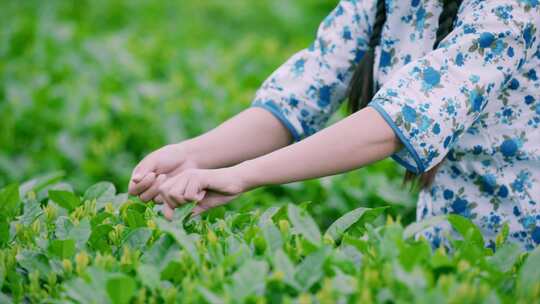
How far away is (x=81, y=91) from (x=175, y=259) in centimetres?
291

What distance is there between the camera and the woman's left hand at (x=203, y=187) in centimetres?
184

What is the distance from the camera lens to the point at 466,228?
→ 179cm

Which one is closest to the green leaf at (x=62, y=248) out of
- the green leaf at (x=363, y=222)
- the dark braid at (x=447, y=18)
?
the green leaf at (x=363, y=222)

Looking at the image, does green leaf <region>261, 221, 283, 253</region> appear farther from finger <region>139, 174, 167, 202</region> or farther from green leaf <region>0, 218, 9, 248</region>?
green leaf <region>0, 218, 9, 248</region>

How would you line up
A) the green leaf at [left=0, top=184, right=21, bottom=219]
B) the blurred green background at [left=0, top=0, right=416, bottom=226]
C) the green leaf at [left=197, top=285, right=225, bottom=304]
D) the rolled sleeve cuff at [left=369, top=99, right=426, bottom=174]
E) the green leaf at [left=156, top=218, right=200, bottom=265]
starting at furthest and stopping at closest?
the blurred green background at [left=0, top=0, right=416, bottom=226]
the green leaf at [left=0, top=184, right=21, bottom=219]
the rolled sleeve cuff at [left=369, top=99, right=426, bottom=174]
the green leaf at [left=156, top=218, right=200, bottom=265]
the green leaf at [left=197, top=285, right=225, bottom=304]

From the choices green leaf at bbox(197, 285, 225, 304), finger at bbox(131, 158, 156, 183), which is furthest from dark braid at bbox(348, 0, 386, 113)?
green leaf at bbox(197, 285, 225, 304)

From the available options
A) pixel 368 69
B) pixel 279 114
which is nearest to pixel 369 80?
pixel 368 69

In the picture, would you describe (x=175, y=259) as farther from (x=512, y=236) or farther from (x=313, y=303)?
(x=512, y=236)

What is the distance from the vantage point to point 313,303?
1.50 metres

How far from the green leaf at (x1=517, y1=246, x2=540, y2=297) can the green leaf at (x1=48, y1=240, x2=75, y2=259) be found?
94 centimetres

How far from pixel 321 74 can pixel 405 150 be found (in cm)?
56

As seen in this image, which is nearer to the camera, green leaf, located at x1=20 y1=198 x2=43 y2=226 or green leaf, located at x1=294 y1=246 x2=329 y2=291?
green leaf, located at x1=294 y1=246 x2=329 y2=291

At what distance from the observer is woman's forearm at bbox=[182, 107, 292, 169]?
7.30 feet

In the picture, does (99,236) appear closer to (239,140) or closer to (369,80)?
(239,140)
